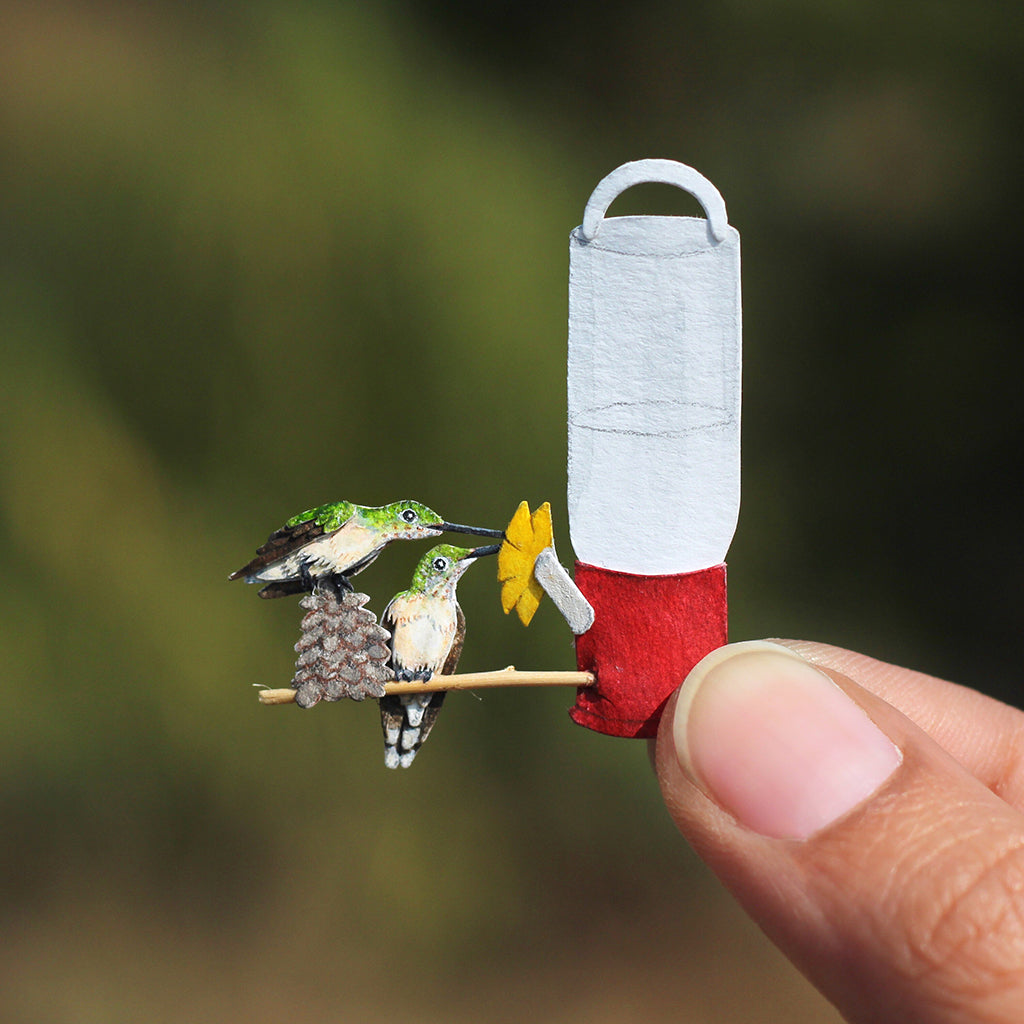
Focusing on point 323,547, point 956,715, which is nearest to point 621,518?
point 323,547

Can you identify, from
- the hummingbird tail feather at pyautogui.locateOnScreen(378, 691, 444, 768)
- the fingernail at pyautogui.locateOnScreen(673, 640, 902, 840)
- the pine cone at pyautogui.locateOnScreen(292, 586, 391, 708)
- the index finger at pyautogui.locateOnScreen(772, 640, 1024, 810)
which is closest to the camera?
the fingernail at pyautogui.locateOnScreen(673, 640, 902, 840)

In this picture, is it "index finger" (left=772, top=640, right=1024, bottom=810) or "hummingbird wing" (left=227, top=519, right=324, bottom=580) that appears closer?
"hummingbird wing" (left=227, top=519, right=324, bottom=580)

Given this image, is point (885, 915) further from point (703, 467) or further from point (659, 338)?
point (659, 338)

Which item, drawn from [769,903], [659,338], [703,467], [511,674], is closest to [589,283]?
[659,338]

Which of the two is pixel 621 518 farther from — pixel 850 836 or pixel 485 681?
A: pixel 850 836

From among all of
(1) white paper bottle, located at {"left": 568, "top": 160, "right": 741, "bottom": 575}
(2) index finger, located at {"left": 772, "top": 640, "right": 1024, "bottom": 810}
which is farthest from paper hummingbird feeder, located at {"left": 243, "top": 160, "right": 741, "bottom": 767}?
(2) index finger, located at {"left": 772, "top": 640, "right": 1024, "bottom": 810}

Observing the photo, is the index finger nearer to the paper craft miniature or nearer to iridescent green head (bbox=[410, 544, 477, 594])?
the paper craft miniature

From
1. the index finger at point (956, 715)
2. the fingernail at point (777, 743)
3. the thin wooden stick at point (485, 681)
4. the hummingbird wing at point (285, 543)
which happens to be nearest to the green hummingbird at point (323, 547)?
the hummingbird wing at point (285, 543)
